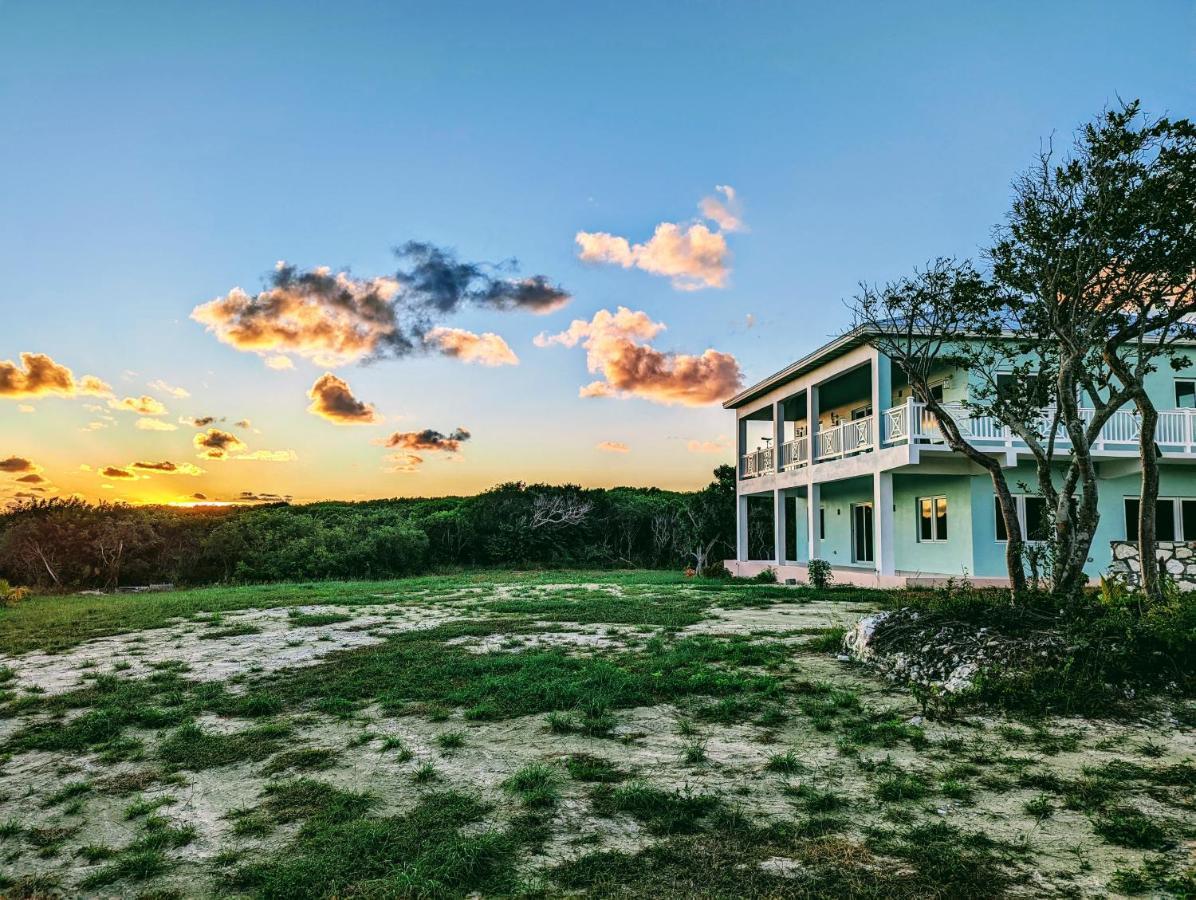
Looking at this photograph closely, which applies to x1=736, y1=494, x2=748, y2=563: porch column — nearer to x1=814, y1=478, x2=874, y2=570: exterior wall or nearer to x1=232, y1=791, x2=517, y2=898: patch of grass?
x1=814, y1=478, x2=874, y2=570: exterior wall

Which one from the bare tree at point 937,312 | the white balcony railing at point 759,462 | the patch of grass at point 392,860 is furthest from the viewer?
the white balcony railing at point 759,462

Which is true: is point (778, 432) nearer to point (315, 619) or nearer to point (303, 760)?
point (315, 619)

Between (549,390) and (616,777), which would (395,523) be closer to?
(549,390)

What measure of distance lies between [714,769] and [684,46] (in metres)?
12.5

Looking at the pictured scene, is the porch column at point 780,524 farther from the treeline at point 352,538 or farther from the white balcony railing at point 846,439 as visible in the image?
the treeline at point 352,538

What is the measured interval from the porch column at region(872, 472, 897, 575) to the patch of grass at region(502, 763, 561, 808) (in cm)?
1331

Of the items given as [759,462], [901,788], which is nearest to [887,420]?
[759,462]

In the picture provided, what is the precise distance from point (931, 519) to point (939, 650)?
45.1ft

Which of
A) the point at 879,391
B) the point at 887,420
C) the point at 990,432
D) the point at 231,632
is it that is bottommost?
the point at 231,632

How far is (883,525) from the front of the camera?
16328 mm

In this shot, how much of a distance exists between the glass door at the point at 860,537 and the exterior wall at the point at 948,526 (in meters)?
2.23

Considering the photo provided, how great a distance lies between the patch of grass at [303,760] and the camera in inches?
177

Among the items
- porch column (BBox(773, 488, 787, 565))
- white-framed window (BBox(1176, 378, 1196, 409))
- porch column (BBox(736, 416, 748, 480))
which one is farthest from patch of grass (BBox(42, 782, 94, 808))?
white-framed window (BBox(1176, 378, 1196, 409))

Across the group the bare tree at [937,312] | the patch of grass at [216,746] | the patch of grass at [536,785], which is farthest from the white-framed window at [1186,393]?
the patch of grass at [216,746]
